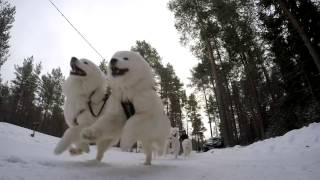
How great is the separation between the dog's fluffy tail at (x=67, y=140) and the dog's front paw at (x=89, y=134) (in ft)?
2.41

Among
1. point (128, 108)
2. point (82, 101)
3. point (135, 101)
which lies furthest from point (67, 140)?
point (135, 101)

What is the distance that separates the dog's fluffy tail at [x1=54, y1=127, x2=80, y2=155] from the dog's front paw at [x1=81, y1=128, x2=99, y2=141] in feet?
2.41

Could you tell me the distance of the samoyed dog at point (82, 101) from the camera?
4422 millimetres

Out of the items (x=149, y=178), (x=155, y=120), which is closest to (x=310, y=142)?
(x=155, y=120)

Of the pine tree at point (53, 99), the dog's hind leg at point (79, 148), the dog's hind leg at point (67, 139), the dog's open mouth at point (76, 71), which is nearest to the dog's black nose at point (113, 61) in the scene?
the dog's open mouth at point (76, 71)

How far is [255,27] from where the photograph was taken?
15.2 metres

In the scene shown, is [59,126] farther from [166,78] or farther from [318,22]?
[318,22]

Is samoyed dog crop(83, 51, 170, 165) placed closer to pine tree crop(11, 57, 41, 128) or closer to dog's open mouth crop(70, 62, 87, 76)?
dog's open mouth crop(70, 62, 87, 76)

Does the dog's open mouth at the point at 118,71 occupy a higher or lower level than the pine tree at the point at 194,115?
lower

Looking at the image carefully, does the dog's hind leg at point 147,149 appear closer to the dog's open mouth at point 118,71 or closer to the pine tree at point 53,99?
the dog's open mouth at point 118,71

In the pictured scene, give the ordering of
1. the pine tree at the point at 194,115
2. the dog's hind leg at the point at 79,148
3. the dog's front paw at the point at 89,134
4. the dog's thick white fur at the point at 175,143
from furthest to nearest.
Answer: the pine tree at the point at 194,115 → the dog's thick white fur at the point at 175,143 → the dog's hind leg at the point at 79,148 → the dog's front paw at the point at 89,134

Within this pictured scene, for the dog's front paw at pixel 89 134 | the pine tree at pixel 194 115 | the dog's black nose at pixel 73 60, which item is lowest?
the dog's front paw at pixel 89 134

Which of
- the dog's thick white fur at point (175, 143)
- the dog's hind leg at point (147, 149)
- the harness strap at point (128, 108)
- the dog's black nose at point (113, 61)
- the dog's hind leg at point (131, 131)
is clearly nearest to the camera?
the dog's hind leg at point (131, 131)

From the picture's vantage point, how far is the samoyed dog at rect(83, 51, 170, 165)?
3842 millimetres
